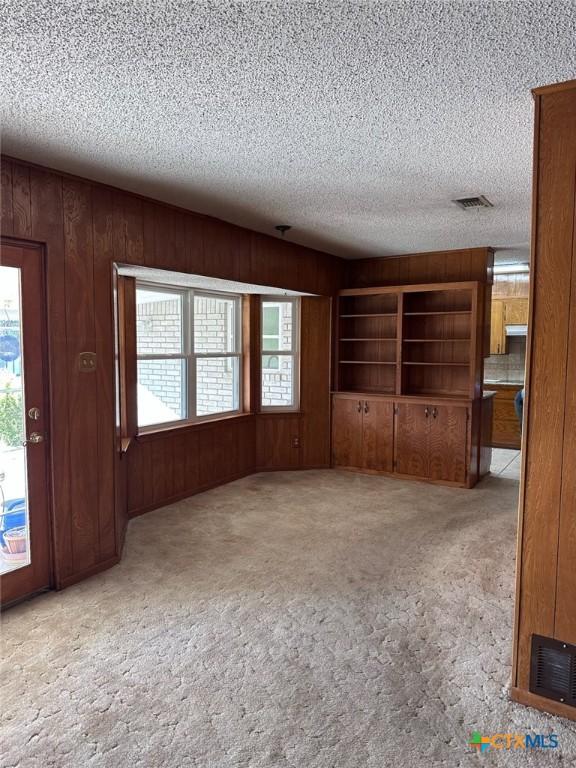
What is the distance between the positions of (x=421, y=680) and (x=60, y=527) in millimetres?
2172

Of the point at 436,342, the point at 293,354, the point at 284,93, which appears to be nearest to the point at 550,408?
the point at 284,93

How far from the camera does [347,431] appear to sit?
5.97 meters

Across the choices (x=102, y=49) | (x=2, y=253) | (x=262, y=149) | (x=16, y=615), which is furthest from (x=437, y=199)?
(x=16, y=615)

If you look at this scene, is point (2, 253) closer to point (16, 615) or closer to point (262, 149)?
point (262, 149)

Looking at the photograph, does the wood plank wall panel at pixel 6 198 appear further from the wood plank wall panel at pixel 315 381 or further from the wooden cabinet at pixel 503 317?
the wooden cabinet at pixel 503 317

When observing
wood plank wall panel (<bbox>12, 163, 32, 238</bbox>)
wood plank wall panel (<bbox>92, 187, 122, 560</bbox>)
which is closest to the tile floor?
wood plank wall panel (<bbox>92, 187, 122, 560</bbox>)

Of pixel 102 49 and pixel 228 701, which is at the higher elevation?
pixel 102 49

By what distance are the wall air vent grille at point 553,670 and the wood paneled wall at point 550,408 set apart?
26 millimetres

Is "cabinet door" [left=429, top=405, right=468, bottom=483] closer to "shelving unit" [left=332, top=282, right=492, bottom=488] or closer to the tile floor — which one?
"shelving unit" [left=332, top=282, right=492, bottom=488]

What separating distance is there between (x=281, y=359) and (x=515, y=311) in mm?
4013

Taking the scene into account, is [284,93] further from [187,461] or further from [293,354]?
[293,354]

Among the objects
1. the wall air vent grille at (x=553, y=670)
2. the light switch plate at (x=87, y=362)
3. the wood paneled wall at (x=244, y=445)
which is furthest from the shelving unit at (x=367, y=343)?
the wall air vent grille at (x=553, y=670)

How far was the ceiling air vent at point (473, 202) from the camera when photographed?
11.6 feet

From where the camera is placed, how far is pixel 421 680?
2244 millimetres
